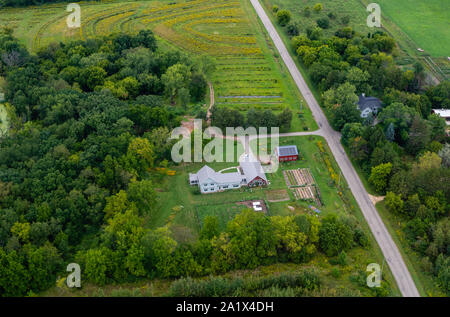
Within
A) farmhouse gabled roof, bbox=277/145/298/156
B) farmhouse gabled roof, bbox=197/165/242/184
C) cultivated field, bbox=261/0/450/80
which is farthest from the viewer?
cultivated field, bbox=261/0/450/80

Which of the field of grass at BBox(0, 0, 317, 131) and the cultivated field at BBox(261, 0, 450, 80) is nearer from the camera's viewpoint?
the field of grass at BBox(0, 0, 317, 131)

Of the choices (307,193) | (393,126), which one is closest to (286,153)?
(307,193)

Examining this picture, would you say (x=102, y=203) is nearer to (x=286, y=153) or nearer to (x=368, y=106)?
(x=286, y=153)

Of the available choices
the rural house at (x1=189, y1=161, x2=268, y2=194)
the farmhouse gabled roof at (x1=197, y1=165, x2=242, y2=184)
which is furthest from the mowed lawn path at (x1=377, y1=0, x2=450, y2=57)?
the farmhouse gabled roof at (x1=197, y1=165, x2=242, y2=184)

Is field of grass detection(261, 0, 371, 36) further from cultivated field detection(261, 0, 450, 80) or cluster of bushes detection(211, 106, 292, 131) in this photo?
cluster of bushes detection(211, 106, 292, 131)

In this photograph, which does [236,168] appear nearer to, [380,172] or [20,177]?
[380,172]
